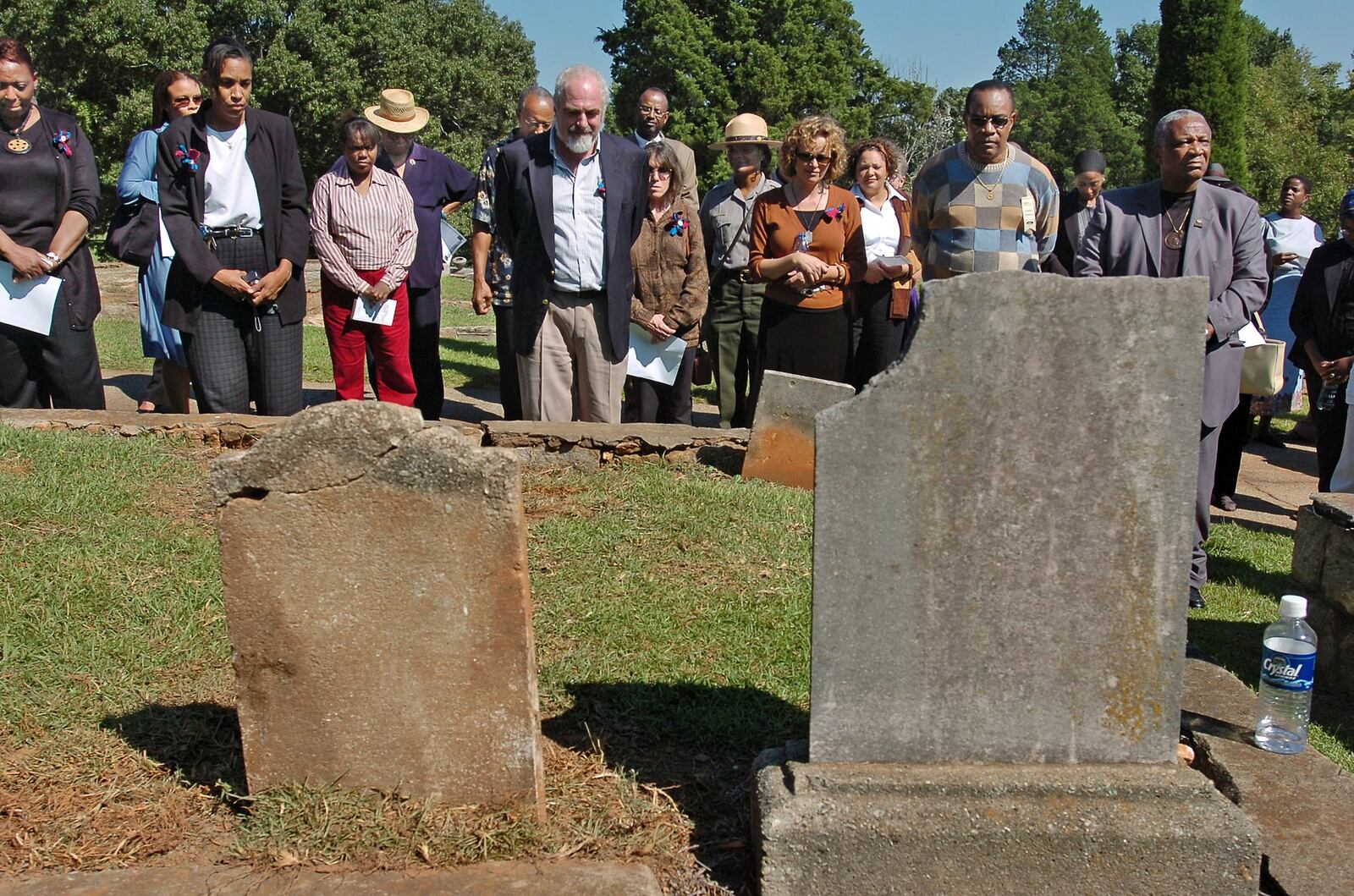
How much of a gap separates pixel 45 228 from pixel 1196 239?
5703 mm

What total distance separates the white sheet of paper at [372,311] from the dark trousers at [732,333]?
2091mm

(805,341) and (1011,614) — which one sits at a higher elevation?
(805,341)

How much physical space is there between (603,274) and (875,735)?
3.82 metres

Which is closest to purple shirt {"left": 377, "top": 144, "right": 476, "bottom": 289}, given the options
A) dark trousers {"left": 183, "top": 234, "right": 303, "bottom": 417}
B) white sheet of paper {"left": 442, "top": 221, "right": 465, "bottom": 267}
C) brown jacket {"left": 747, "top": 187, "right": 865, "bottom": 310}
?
white sheet of paper {"left": 442, "top": 221, "right": 465, "bottom": 267}

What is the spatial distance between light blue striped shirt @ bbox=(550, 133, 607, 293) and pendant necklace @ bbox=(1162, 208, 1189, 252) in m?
2.75

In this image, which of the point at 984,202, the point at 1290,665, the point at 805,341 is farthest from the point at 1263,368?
the point at 1290,665

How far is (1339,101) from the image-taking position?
126 feet

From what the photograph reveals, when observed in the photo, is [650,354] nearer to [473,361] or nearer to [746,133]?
[746,133]

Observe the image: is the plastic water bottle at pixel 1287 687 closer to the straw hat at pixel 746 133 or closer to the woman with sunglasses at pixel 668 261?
the woman with sunglasses at pixel 668 261

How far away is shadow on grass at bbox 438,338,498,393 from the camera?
10.5m

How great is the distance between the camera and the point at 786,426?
6238mm

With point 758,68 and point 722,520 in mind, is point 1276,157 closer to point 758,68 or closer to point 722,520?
point 758,68

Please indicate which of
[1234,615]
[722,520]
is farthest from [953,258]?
[1234,615]

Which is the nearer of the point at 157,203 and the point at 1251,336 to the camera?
the point at 1251,336
